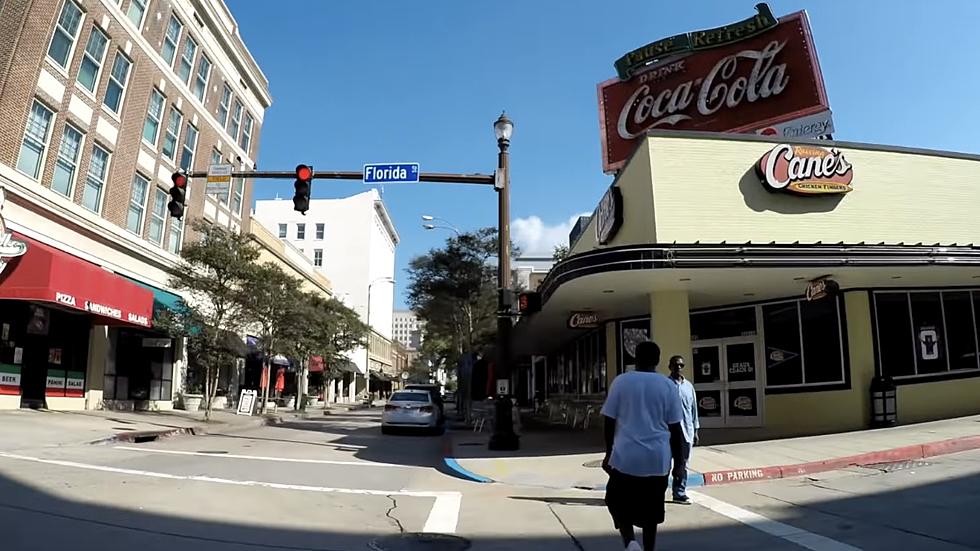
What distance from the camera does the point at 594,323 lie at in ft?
61.4

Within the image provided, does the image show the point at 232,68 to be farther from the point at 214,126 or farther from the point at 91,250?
the point at 91,250

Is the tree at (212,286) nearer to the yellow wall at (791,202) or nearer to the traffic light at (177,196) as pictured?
the traffic light at (177,196)

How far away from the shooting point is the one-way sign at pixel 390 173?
48.5 ft

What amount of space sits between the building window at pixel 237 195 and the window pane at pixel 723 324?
84.8ft

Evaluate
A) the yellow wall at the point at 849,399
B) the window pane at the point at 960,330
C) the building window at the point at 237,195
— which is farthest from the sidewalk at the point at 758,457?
the building window at the point at 237,195

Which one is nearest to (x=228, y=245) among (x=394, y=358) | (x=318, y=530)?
(x=318, y=530)

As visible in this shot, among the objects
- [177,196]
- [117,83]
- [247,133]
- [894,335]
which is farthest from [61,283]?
[247,133]

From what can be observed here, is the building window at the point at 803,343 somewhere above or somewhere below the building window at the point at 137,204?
below

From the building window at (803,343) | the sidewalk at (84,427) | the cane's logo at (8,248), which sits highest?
the cane's logo at (8,248)

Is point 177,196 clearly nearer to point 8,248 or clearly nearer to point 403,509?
point 8,248

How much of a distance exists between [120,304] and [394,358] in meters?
87.5

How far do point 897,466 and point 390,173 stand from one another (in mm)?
10704

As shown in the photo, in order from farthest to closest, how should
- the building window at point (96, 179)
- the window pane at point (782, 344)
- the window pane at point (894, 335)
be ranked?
the building window at point (96, 179) → the window pane at point (782, 344) → the window pane at point (894, 335)

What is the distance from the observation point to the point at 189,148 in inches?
1191
